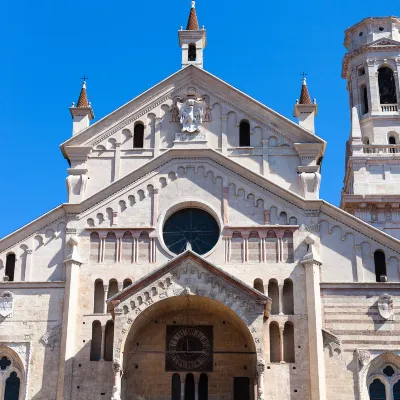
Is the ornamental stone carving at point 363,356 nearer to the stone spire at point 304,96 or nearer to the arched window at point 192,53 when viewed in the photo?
the stone spire at point 304,96

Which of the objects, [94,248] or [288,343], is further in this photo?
[94,248]

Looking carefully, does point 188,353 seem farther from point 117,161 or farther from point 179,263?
point 117,161

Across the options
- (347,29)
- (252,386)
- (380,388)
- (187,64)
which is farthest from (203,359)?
(347,29)

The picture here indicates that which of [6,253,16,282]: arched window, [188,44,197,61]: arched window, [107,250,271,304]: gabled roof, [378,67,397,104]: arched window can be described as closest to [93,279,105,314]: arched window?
[107,250,271,304]: gabled roof

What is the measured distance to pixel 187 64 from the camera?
32.1 m

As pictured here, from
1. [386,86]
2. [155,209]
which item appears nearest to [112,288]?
[155,209]

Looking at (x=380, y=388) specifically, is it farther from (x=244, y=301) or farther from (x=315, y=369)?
(x=244, y=301)

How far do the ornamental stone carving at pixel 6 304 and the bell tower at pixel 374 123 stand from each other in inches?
665

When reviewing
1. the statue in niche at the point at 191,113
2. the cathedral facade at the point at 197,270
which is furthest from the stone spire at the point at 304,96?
the statue in niche at the point at 191,113

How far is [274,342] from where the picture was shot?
27.0 meters

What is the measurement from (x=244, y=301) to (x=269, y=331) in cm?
170

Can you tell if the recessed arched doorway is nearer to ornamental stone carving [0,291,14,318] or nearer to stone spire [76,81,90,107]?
ornamental stone carving [0,291,14,318]

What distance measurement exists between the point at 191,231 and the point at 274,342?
15.7 ft

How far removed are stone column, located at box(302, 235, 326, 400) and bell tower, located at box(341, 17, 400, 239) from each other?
11.0 meters
